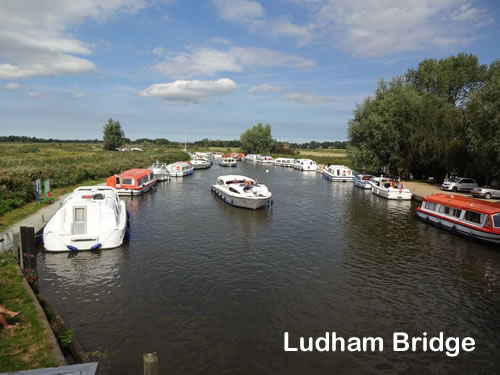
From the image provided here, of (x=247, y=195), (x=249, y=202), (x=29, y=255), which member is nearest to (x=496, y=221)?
(x=249, y=202)

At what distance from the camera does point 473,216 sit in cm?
2366

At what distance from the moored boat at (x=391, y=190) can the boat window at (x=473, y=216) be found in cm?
1544

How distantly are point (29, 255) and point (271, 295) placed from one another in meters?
10.1

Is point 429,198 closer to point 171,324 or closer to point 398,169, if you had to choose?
point 171,324

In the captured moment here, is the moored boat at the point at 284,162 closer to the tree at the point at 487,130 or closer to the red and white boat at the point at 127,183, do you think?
the tree at the point at 487,130

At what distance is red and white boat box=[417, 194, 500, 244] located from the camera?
2183 cm

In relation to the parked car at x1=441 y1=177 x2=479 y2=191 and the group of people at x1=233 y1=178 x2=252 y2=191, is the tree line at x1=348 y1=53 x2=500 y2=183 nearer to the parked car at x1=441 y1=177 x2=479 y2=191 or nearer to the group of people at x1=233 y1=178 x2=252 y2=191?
the parked car at x1=441 y1=177 x2=479 y2=191

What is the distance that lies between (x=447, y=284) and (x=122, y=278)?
51.1 feet

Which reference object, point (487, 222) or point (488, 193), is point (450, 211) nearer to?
point (487, 222)

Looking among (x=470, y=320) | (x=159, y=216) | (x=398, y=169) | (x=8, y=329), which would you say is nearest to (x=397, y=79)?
(x=398, y=169)

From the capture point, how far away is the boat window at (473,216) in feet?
75.8

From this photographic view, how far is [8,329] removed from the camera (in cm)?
951

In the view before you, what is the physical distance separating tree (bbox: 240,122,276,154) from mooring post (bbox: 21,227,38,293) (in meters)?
133

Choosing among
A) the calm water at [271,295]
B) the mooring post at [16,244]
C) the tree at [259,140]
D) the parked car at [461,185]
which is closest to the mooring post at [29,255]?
the calm water at [271,295]
